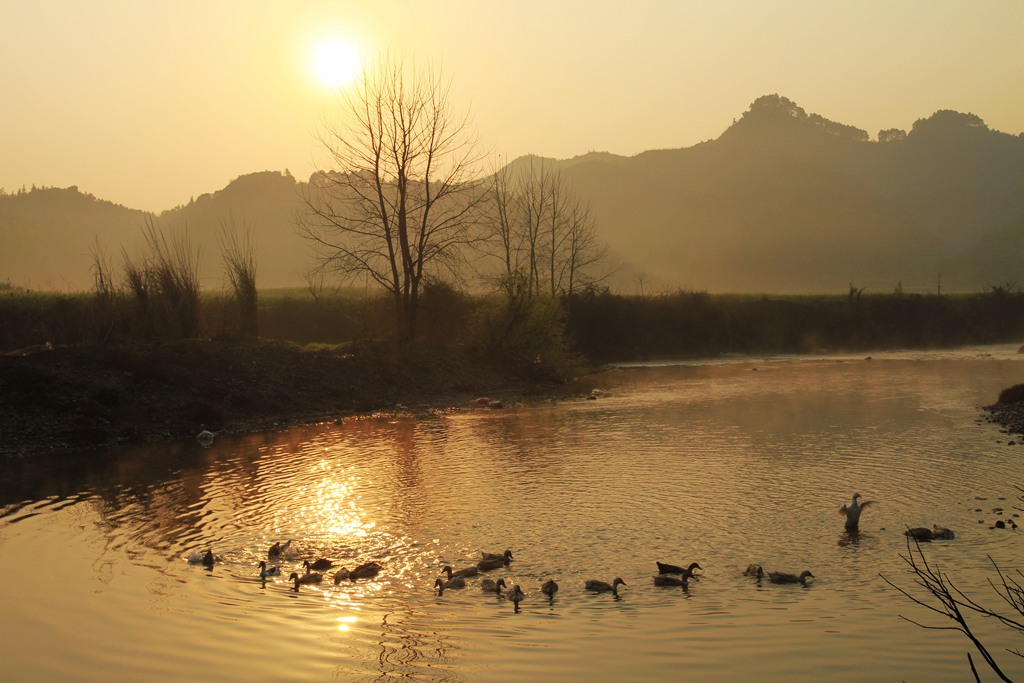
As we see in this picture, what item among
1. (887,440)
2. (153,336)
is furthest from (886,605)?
(153,336)

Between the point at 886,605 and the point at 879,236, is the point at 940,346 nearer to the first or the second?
the point at 886,605

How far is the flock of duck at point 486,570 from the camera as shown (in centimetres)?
1145

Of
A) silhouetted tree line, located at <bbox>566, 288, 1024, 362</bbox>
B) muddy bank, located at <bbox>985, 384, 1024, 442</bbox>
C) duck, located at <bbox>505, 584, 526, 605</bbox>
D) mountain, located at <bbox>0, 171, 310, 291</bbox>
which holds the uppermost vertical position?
mountain, located at <bbox>0, 171, 310, 291</bbox>

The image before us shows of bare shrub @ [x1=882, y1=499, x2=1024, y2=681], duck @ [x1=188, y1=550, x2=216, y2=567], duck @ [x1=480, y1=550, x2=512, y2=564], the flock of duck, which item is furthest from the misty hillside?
bare shrub @ [x1=882, y1=499, x2=1024, y2=681]

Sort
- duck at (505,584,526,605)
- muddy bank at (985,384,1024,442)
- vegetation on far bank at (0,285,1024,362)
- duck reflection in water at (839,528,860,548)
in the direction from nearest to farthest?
duck at (505,584,526,605) < duck reflection in water at (839,528,860,548) < muddy bank at (985,384,1024,442) < vegetation on far bank at (0,285,1024,362)

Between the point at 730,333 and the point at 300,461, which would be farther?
the point at 730,333

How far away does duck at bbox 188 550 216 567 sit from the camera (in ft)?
42.5

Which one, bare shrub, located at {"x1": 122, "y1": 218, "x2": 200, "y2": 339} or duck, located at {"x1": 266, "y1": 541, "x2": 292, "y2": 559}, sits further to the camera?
bare shrub, located at {"x1": 122, "y1": 218, "x2": 200, "y2": 339}

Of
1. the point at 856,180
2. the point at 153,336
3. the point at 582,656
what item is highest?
the point at 856,180

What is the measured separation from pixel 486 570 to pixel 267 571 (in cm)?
317

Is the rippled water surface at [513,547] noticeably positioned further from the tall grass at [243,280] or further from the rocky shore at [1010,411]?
the tall grass at [243,280]

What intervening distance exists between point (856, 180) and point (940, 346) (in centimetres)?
13786

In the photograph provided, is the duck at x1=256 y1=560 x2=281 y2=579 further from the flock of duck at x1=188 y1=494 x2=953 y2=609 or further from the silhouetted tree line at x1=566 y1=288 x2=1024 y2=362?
the silhouetted tree line at x1=566 y1=288 x2=1024 y2=362

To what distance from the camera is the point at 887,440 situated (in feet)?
75.2
